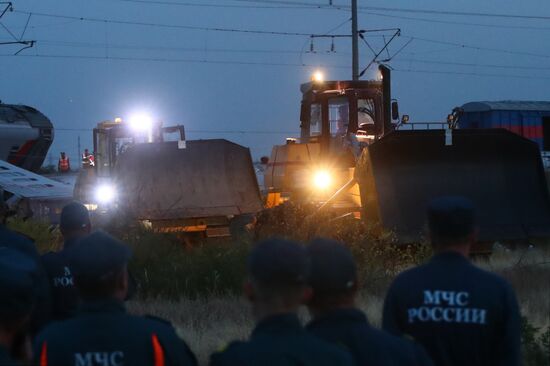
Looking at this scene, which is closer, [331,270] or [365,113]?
[331,270]

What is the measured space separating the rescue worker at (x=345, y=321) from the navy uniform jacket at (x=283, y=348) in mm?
221

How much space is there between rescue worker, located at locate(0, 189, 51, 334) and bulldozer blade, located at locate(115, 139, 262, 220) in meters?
10.0

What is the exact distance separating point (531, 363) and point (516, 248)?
599cm

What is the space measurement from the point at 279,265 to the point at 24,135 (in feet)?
110

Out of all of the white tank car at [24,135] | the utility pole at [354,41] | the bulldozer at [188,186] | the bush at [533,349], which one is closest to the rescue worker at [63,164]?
the white tank car at [24,135]

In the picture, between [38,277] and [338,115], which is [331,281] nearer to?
[38,277]

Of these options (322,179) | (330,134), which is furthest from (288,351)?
(330,134)

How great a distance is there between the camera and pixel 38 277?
4949mm

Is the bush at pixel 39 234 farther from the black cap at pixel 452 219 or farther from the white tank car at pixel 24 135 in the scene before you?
the white tank car at pixel 24 135

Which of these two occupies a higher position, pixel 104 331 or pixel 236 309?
pixel 104 331

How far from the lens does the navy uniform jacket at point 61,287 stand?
5727mm

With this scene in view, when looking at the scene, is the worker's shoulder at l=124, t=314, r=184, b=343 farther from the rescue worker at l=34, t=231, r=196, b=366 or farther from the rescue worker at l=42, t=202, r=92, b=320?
the rescue worker at l=42, t=202, r=92, b=320

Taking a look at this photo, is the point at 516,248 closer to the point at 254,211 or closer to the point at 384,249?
the point at 384,249

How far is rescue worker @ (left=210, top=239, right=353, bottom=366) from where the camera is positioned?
3.13 meters
